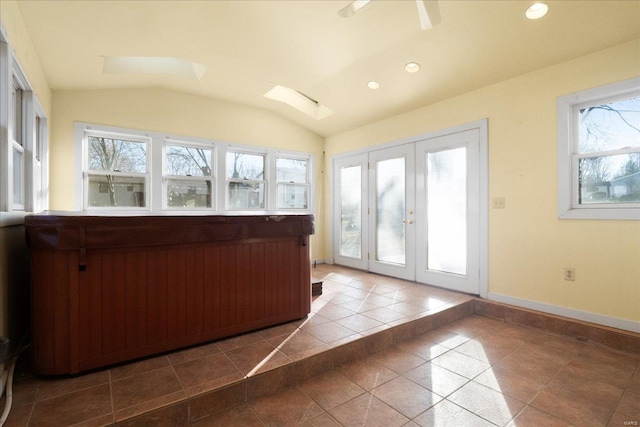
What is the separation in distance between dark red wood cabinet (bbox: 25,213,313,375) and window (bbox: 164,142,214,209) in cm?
228

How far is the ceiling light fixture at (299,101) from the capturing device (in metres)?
4.41

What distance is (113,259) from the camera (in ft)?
5.98

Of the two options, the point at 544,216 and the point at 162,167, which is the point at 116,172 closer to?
the point at 162,167

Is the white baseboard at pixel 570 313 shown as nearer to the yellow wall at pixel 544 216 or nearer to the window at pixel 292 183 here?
the yellow wall at pixel 544 216

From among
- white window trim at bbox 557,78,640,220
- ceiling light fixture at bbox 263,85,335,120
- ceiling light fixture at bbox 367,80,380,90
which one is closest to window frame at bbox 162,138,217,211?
ceiling light fixture at bbox 263,85,335,120

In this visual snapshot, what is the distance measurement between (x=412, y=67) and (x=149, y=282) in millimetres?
3121

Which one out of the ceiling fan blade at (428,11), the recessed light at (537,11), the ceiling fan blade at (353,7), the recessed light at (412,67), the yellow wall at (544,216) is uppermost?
the recessed light at (412,67)

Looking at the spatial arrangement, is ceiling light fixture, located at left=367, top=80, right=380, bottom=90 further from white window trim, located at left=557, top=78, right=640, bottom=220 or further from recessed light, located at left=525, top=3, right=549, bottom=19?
white window trim, located at left=557, top=78, right=640, bottom=220

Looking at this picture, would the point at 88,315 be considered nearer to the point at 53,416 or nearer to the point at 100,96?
the point at 53,416

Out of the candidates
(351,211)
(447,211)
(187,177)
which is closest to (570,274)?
(447,211)

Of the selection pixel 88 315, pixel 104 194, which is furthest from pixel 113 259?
pixel 104 194

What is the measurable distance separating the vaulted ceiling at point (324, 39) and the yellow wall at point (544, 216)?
0.18m

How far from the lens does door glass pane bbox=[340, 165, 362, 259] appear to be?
4914 mm

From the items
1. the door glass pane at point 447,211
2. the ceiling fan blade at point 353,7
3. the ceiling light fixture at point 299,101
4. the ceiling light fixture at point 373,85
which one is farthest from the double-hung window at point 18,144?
the door glass pane at point 447,211
